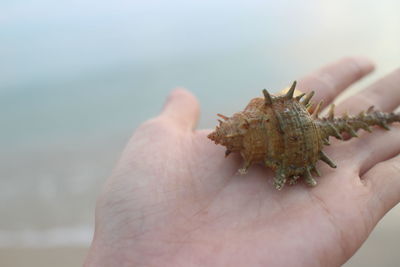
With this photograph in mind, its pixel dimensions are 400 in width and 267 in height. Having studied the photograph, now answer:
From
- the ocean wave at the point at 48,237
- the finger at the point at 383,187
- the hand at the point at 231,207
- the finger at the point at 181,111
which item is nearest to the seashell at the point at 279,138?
the hand at the point at 231,207

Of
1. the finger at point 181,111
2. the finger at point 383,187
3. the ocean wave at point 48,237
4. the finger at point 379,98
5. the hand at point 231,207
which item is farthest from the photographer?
the ocean wave at point 48,237

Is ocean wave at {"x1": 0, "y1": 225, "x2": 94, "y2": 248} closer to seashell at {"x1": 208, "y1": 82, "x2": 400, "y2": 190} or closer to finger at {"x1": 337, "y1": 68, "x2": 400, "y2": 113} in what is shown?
seashell at {"x1": 208, "y1": 82, "x2": 400, "y2": 190}

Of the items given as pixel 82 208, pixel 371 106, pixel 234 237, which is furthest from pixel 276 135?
pixel 82 208

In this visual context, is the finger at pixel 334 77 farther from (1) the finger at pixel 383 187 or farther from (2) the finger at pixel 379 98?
(1) the finger at pixel 383 187

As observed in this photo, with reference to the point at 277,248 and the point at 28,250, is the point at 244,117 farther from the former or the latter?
the point at 28,250

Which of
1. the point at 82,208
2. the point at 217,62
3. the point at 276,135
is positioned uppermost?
the point at 276,135
